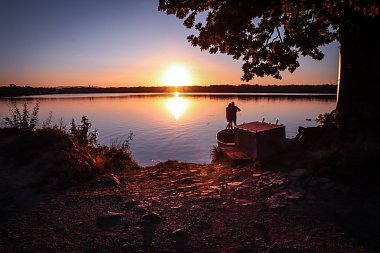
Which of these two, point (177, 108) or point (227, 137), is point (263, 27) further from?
point (177, 108)

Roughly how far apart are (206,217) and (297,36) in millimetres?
7680

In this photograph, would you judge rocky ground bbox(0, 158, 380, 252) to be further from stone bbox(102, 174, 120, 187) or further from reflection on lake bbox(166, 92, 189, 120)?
reflection on lake bbox(166, 92, 189, 120)

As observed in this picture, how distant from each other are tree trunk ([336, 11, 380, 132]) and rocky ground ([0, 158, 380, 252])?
2780mm

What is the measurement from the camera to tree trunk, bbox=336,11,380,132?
365 inches

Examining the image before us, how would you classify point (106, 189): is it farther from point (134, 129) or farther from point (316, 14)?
point (134, 129)

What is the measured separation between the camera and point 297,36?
431 inches

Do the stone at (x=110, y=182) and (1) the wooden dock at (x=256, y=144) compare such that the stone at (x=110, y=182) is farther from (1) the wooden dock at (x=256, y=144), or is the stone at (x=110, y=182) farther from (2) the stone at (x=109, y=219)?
(1) the wooden dock at (x=256, y=144)

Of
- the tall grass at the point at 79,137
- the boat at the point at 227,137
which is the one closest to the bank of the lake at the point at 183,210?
the tall grass at the point at 79,137

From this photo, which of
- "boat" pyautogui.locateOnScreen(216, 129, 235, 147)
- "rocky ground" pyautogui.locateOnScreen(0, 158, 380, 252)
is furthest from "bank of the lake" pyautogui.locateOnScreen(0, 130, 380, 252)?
"boat" pyautogui.locateOnScreen(216, 129, 235, 147)

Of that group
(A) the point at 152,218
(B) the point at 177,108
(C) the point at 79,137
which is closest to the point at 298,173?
(A) the point at 152,218

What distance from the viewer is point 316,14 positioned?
9.55m

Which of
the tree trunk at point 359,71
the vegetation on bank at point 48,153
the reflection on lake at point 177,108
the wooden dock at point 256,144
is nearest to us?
the tree trunk at point 359,71

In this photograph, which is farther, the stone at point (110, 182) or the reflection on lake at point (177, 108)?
the reflection on lake at point (177, 108)

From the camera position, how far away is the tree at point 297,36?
938 centimetres
